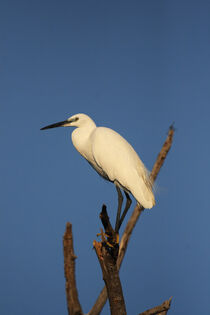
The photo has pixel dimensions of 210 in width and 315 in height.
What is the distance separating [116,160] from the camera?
173 centimetres

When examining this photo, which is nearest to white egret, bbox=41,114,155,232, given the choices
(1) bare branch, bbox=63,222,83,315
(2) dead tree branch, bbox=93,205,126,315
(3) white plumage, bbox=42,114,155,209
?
(3) white plumage, bbox=42,114,155,209

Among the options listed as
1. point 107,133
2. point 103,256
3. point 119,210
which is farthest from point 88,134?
point 103,256

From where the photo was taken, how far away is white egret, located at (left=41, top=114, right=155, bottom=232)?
169 centimetres

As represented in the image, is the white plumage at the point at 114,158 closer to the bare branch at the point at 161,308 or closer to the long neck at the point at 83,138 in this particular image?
the long neck at the point at 83,138

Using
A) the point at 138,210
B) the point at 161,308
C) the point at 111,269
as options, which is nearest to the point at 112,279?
the point at 111,269

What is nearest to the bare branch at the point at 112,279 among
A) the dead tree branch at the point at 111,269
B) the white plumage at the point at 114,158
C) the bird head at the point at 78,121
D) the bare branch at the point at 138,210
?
the dead tree branch at the point at 111,269

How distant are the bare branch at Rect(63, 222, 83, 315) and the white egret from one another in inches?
22.2

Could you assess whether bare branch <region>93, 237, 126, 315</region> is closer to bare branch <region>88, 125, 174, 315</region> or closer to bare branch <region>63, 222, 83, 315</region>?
bare branch <region>63, 222, 83, 315</region>

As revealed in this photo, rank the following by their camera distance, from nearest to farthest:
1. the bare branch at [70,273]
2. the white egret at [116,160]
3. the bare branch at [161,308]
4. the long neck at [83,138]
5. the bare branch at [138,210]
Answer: the bare branch at [161,308] → the white egret at [116,160] → the long neck at [83,138] → the bare branch at [70,273] → the bare branch at [138,210]

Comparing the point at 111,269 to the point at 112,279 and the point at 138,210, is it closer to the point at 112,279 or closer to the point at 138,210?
the point at 112,279

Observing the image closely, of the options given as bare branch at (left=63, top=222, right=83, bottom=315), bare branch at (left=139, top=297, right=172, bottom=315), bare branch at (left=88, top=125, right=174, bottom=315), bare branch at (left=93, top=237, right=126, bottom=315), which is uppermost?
bare branch at (left=88, top=125, right=174, bottom=315)

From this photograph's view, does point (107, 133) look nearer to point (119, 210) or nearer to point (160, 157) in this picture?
point (119, 210)

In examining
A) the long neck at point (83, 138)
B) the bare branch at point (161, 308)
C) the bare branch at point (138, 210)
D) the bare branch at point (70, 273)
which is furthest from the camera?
the bare branch at point (138, 210)

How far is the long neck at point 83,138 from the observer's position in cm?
184
